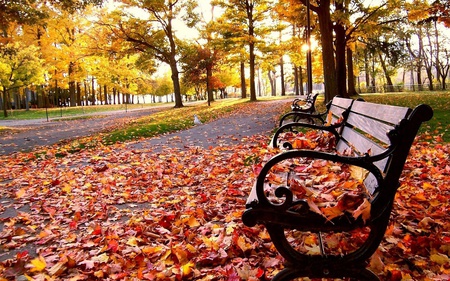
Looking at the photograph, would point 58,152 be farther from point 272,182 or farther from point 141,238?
point 272,182

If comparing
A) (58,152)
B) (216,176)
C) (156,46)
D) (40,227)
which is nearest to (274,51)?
(156,46)

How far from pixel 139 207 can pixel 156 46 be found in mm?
25043

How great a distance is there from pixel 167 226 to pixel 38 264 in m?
1.14

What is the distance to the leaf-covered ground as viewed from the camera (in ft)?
7.98

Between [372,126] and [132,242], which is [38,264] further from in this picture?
[372,126]

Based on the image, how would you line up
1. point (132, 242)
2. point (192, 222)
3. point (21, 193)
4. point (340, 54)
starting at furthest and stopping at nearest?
point (340, 54) < point (21, 193) < point (192, 222) < point (132, 242)

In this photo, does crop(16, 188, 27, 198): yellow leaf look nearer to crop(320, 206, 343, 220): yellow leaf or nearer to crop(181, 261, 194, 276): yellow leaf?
crop(181, 261, 194, 276): yellow leaf

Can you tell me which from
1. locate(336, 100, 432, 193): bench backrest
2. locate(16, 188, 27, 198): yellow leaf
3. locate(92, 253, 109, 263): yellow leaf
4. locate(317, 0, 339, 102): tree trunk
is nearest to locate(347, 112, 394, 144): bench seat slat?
locate(336, 100, 432, 193): bench backrest

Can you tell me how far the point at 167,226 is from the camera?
10.9 feet

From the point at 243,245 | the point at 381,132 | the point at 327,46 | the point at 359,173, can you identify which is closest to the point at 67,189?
the point at 243,245

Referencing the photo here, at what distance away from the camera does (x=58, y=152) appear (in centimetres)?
818

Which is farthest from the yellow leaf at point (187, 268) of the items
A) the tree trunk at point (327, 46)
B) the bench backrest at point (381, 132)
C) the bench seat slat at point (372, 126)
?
the tree trunk at point (327, 46)

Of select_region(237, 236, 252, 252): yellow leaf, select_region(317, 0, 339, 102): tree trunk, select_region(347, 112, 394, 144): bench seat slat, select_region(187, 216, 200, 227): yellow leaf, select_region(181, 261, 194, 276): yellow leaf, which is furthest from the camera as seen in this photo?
select_region(317, 0, 339, 102): tree trunk

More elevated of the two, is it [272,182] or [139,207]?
[272,182]
